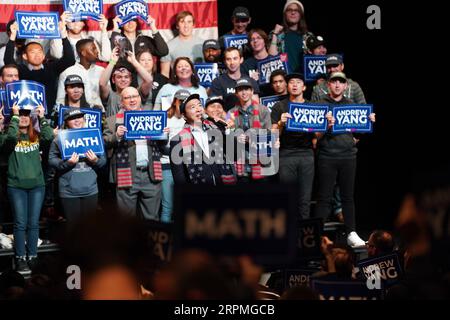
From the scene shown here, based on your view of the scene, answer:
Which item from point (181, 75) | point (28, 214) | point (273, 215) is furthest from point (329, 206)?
point (273, 215)

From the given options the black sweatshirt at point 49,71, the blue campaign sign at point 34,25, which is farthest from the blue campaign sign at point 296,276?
the blue campaign sign at point 34,25

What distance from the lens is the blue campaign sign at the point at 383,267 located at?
6.72 m

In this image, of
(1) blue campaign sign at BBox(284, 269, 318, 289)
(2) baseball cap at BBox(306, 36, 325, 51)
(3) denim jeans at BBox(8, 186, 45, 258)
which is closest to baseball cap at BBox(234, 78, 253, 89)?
(2) baseball cap at BBox(306, 36, 325, 51)

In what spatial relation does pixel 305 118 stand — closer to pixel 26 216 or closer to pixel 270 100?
pixel 270 100

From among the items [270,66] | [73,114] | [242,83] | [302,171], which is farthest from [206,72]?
[73,114]

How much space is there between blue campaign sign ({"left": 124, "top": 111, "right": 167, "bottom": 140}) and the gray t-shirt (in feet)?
5.80

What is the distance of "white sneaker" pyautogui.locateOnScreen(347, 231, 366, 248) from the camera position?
950 centimetres

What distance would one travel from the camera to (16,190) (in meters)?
8.59

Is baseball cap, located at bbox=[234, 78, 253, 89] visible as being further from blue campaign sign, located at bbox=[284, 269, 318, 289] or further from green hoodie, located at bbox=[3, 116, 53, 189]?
blue campaign sign, located at bbox=[284, 269, 318, 289]

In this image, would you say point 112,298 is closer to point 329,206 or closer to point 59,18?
point 329,206

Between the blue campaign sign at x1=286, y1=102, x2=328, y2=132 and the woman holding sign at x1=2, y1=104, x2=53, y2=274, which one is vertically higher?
the blue campaign sign at x1=286, y1=102, x2=328, y2=132

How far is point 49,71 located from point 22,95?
914 millimetres

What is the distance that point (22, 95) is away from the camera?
8.70 meters
